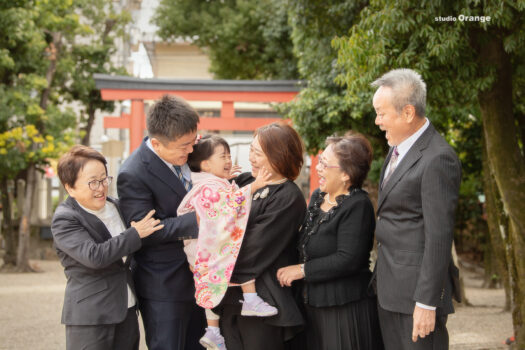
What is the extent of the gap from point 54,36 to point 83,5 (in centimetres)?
123

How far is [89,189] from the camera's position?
112 inches

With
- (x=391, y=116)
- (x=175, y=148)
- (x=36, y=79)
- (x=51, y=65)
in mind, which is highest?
(x=51, y=65)

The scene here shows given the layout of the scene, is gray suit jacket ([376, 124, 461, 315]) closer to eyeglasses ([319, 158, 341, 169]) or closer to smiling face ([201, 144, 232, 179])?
eyeglasses ([319, 158, 341, 169])

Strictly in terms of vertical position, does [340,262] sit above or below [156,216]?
below

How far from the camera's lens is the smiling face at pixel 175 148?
2.95m

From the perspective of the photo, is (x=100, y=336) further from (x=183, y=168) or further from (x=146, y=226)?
(x=183, y=168)

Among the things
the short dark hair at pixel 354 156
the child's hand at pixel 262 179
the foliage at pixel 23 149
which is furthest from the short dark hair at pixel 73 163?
the foliage at pixel 23 149

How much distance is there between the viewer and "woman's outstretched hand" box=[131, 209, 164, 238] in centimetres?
279

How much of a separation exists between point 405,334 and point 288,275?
653mm

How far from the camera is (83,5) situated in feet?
48.4

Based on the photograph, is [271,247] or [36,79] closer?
[271,247]

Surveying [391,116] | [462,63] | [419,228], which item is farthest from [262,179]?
[462,63]

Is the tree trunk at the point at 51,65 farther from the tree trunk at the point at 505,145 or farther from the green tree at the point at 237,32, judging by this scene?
the tree trunk at the point at 505,145

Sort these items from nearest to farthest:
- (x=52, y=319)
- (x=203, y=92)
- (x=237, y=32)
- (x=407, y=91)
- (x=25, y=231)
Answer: (x=407, y=91) → (x=52, y=319) → (x=203, y=92) → (x=25, y=231) → (x=237, y=32)
